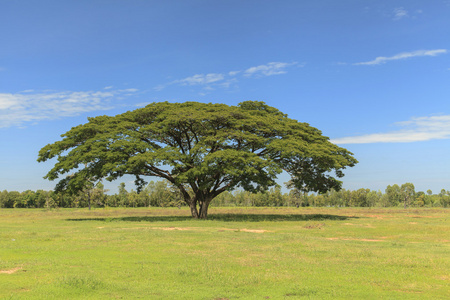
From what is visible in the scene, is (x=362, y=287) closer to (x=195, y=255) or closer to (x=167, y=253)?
(x=195, y=255)

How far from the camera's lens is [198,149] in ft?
115

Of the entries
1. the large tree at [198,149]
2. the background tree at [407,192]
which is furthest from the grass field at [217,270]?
the background tree at [407,192]

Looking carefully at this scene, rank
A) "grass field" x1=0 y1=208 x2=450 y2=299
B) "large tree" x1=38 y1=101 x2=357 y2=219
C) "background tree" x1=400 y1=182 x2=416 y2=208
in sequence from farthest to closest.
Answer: "background tree" x1=400 y1=182 x2=416 y2=208 → "large tree" x1=38 y1=101 x2=357 y2=219 → "grass field" x1=0 y1=208 x2=450 y2=299

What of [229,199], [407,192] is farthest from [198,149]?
[229,199]

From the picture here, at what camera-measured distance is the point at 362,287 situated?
33.1 ft

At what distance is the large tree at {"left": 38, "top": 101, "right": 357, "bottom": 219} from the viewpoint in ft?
112

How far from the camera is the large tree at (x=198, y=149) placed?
112 ft

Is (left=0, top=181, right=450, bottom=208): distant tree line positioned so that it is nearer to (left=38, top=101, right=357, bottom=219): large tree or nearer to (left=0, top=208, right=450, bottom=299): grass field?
(left=38, top=101, right=357, bottom=219): large tree

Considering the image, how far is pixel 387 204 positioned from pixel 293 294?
171 metres

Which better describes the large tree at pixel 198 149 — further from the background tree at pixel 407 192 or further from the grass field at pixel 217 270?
the background tree at pixel 407 192

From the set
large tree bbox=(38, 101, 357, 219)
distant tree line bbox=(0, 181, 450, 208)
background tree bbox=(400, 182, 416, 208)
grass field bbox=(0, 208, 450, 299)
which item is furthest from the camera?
background tree bbox=(400, 182, 416, 208)

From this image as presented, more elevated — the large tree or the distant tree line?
the large tree

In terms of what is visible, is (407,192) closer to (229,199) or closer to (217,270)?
(229,199)

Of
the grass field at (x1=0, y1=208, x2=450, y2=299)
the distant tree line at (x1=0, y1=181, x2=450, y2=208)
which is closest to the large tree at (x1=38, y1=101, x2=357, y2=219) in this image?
Result: the grass field at (x1=0, y1=208, x2=450, y2=299)
